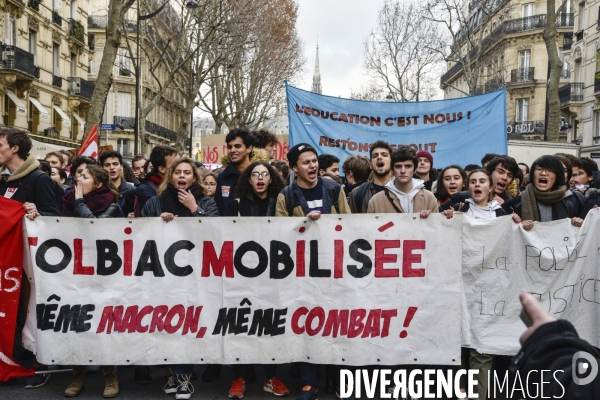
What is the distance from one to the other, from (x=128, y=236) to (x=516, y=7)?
1956 inches

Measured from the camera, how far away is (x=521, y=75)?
48.4m

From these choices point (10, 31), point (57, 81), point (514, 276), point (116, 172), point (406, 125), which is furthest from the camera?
point (57, 81)

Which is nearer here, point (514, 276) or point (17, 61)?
point (514, 276)

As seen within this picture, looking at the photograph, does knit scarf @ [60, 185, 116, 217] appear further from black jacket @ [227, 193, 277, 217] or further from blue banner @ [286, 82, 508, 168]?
blue banner @ [286, 82, 508, 168]

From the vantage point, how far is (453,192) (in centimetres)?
604

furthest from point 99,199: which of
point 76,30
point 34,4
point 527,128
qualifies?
point 527,128

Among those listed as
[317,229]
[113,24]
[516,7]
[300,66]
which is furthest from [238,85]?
[317,229]

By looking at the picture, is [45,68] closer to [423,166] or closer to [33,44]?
[33,44]

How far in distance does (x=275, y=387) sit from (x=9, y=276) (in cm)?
227

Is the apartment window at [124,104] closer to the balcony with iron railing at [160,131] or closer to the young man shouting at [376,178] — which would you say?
the balcony with iron railing at [160,131]

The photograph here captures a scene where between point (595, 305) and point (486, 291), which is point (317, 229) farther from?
point (595, 305)

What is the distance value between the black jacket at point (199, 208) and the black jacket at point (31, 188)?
0.78m

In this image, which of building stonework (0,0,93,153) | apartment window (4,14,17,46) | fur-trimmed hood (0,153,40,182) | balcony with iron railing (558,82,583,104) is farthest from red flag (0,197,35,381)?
balcony with iron railing (558,82,583,104)

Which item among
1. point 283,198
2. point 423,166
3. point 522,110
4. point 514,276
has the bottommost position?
point 514,276
